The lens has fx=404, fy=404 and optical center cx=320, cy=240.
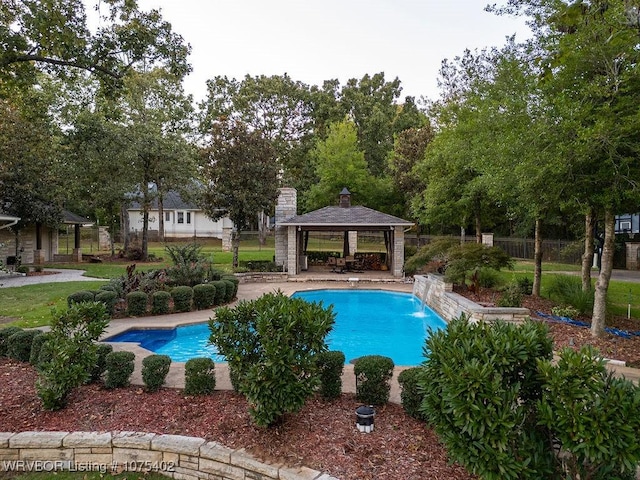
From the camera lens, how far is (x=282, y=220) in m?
19.2

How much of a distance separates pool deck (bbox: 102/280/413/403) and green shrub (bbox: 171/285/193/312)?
263 mm

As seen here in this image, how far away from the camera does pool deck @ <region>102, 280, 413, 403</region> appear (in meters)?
5.30

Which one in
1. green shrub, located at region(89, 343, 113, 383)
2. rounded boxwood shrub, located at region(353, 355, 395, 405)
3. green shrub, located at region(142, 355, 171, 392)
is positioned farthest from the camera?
green shrub, located at region(89, 343, 113, 383)

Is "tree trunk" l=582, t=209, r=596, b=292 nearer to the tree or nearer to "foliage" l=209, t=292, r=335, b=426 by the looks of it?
"foliage" l=209, t=292, r=335, b=426

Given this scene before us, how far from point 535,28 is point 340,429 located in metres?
7.06

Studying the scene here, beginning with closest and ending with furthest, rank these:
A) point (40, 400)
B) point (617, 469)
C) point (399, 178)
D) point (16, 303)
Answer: point (617, 469) → point (40, 400) → point (16, 303) → point (399, 178)

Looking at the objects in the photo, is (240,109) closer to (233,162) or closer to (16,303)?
(233,162)

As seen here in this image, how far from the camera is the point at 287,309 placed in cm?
371

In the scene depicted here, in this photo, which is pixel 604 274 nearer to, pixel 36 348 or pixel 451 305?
pixel 451 305

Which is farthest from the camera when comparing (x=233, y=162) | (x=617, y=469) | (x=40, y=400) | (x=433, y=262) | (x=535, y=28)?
(x=233, y=162)

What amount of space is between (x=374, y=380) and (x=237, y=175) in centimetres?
1453

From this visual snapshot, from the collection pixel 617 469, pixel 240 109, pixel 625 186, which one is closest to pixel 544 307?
pixel 625 186

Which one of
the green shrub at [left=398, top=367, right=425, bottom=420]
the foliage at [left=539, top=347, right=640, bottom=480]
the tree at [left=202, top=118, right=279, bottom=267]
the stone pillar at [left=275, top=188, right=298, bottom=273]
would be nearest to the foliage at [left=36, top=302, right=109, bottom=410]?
the green shrub at [left=398, top=367, right=425, bottom=420]

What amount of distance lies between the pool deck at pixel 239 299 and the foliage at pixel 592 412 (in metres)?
2.30
